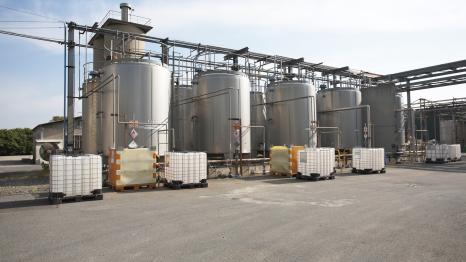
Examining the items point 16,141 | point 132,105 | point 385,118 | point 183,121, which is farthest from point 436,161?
point 16,141

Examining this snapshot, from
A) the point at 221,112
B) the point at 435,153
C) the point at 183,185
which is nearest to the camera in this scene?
the point at 183,185

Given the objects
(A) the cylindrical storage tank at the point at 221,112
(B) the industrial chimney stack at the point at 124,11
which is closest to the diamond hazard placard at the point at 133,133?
(A) the cylindrical storage tank at the point at 221,112

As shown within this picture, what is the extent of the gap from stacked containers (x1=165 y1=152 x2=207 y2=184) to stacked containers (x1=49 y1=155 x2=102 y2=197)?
325 cm

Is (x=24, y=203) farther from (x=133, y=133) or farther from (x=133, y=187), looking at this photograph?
(x=133, y=133)

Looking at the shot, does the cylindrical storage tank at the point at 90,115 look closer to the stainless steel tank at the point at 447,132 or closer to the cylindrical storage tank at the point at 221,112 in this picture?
the cylindrical storage tank at the point at 221,112

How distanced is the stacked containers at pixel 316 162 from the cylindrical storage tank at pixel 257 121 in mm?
6066

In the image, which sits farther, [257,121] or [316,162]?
[257,121]

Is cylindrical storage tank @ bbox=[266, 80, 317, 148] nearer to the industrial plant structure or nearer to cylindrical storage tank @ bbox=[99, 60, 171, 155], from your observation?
the industrial plant structure

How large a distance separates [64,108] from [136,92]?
4.24 m

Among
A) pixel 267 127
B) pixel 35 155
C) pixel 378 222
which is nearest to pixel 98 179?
pixel 378 222

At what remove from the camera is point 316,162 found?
1731cm

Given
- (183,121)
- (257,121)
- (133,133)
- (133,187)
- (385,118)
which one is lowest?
(133,187)

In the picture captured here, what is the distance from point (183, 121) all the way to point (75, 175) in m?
11.8

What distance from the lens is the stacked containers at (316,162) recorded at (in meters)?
17.3
